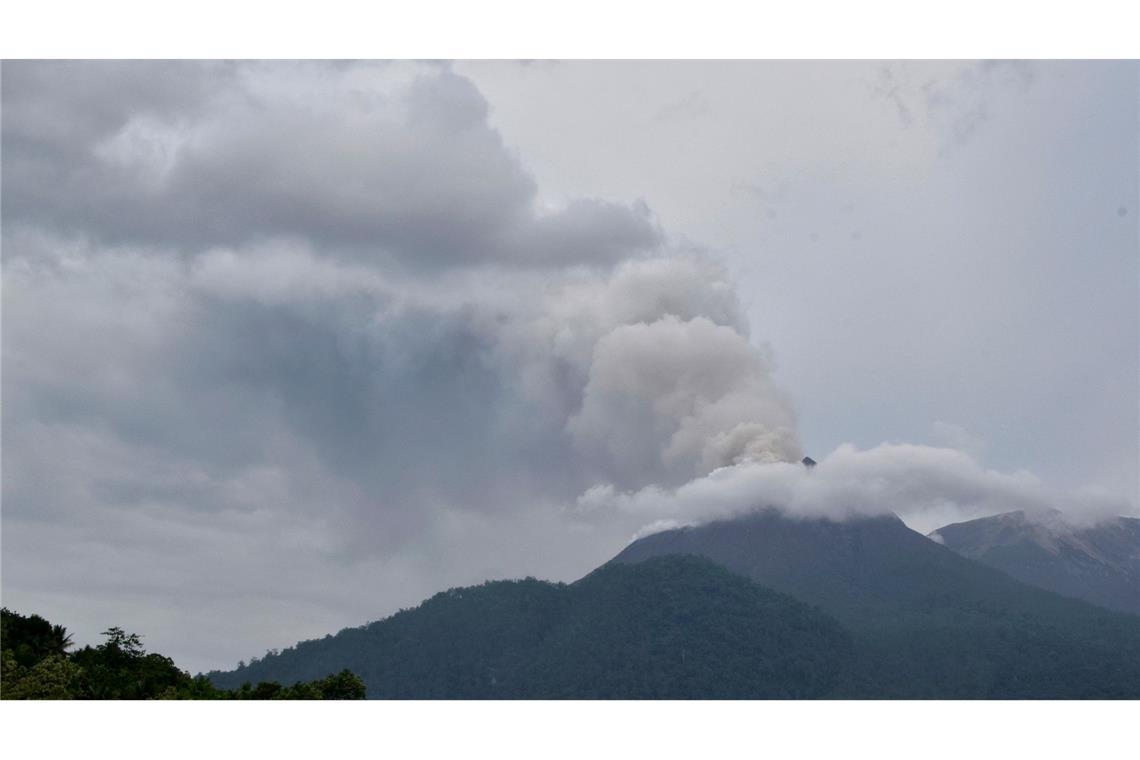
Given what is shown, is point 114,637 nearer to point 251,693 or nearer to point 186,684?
point 186,684

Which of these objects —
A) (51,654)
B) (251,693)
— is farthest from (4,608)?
(251,693)

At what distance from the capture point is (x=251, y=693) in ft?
242

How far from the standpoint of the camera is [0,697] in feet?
208

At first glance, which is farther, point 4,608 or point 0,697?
point 4,608

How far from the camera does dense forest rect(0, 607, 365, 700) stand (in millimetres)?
67000

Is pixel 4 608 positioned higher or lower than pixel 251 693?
higher

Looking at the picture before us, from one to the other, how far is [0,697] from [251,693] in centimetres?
1567

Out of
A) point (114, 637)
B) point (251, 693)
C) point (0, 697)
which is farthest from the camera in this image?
point (114, 637)

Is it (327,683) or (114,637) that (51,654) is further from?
(327,683)

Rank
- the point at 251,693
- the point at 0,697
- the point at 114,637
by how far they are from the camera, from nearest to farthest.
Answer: the point at 0,697 < the point at 251,693 < the point at 114,637

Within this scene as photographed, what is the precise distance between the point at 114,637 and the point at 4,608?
8764 mm

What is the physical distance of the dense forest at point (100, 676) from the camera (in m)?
67.0

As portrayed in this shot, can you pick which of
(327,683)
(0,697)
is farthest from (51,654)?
(327,683)

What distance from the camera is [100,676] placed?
236 feet
